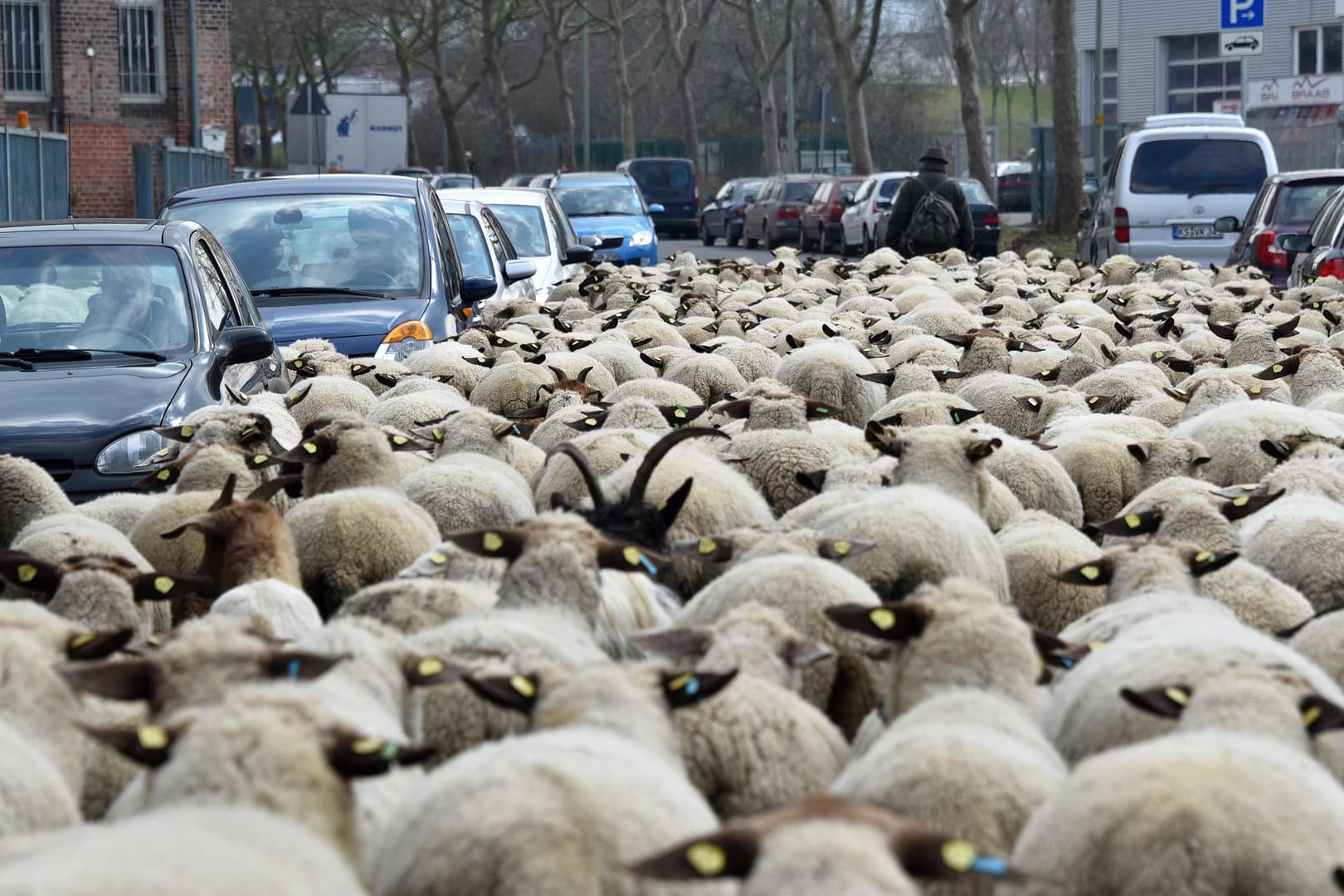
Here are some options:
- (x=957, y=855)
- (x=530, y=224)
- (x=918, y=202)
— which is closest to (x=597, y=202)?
(x=918, y=202)

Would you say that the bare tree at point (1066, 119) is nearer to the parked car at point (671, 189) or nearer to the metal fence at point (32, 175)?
the metal fence at point (32, 175)

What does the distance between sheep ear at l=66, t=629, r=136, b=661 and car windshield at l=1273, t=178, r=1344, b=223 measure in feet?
49.2

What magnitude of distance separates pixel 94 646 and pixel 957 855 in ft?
6.91

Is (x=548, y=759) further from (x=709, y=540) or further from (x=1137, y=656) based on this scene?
(x=709, y=540)

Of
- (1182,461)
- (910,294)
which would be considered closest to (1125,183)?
(910,294)

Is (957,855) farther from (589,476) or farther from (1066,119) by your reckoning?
(1066,119)

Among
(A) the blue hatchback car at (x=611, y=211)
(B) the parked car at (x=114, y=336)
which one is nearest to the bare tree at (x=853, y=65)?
(A) the blue hatchback car at (x=611, y=211)

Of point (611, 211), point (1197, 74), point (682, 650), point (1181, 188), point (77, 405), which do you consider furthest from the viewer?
point (1197, 74)

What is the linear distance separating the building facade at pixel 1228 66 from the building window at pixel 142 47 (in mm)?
23574

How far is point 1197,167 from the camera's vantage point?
20.0 m

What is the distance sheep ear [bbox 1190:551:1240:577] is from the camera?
16.3 ft

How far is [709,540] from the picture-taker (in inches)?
203

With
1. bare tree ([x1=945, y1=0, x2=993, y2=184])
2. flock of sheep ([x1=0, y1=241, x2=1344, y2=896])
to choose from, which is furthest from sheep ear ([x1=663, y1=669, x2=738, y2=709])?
bare tree ([x1=945, y1=0, x2=993, y2=184])

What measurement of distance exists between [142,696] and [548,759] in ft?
3.44
